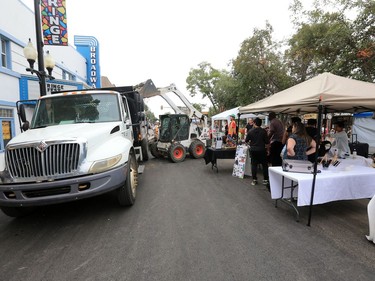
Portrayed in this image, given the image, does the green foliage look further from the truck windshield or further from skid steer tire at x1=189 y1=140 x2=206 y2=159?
the truck windshield

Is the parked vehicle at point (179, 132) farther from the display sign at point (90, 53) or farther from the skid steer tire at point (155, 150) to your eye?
the display sign at point (90, 53)

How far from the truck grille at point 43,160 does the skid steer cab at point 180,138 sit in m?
6.47

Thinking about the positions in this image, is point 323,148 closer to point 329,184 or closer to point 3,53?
point 329,184

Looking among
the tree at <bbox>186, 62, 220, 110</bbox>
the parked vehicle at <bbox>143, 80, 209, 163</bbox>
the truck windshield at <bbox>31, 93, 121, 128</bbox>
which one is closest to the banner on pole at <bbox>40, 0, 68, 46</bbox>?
the parked vehicle at <bbox>143, 80, 209, 163</bbox>

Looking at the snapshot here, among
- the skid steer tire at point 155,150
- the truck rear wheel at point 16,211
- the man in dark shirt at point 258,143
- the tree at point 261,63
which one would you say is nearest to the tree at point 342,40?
the tree at point 261,63

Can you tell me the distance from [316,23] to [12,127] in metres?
14.1

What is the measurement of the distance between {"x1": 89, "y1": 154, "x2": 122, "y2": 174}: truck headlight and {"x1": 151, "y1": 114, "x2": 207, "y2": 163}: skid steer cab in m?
6.09

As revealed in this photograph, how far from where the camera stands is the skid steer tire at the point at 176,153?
31.8 ft

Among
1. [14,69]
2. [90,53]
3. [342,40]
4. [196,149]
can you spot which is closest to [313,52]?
[342,40]

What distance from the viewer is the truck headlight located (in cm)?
340

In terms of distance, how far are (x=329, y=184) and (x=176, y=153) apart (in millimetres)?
6687

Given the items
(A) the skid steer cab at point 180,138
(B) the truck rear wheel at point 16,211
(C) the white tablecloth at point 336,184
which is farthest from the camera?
(A) the skid steer cab at point 180,138

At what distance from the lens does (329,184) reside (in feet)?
12.6

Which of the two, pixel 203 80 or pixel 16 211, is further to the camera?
pixel 203 80
